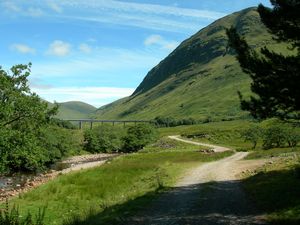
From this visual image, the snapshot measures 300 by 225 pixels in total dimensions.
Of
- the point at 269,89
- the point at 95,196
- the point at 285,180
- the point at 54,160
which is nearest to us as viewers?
the point at 269,89

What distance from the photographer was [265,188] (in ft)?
78.2

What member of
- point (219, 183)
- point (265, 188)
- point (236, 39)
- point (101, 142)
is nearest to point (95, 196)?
point (219, 183)

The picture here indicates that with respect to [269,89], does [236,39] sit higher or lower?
higher

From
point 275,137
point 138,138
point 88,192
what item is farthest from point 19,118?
point 138,138

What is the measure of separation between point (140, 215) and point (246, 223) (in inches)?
183

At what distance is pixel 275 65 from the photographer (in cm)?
2189

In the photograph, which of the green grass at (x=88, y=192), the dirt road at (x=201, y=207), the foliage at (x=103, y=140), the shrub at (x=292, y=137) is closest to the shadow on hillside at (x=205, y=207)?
the dirt road at (x=201, y=207)

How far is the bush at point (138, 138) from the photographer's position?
132462mm

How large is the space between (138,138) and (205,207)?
11370 cm

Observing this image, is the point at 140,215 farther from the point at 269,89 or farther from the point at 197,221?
the point at 269,89

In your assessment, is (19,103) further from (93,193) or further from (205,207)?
(205,207)

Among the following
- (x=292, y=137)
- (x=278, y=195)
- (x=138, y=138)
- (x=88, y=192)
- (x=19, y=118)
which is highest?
(x=19, y=118)

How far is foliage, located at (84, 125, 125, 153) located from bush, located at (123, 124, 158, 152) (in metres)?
3.34

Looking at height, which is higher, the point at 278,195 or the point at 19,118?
the point at 19,118
